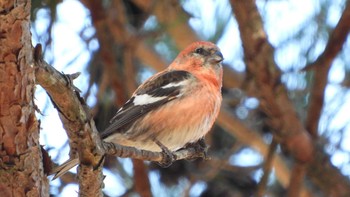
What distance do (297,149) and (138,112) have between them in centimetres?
141

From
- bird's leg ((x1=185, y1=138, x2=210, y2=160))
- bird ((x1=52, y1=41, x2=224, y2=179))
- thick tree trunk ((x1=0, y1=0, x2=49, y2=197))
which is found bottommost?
thick tree trunk ((x1=0, y1=0, x2=49, y2=197))

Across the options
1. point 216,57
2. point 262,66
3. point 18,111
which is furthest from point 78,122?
point 262,66

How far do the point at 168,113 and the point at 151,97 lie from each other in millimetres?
162

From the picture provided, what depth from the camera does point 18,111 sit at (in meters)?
2.53

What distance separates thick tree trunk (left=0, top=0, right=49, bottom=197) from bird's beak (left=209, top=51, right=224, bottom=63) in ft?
7.54

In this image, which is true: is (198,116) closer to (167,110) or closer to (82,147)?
(167,110)

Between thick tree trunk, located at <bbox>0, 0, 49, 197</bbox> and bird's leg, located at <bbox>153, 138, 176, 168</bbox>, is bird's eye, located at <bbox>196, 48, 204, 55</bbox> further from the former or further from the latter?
thick tree trunk, located at <bbox>0, 0, 49, 197</bbox>

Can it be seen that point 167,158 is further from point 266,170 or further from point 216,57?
point 266,170

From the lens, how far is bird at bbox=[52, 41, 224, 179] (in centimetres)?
439

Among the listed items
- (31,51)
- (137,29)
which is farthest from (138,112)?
(31,51)

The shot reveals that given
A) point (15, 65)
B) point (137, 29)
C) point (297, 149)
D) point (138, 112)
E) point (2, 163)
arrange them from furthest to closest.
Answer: point (137, 29) < point (297, 149) < point (138, 112) < point (2, 163) < point (15, 65)

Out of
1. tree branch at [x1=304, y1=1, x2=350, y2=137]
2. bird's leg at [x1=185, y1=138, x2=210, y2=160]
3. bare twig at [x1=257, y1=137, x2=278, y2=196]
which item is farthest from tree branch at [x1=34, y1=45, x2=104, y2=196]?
tree branch at [x1=304, y1=1, x2=350, y2=137]

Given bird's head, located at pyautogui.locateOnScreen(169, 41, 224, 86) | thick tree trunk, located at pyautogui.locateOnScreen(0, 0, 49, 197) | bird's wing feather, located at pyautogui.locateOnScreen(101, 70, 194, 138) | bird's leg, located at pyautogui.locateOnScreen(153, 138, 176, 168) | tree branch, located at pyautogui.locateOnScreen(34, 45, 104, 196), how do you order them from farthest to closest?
bird's head, located at pyautogui.locateOnScreen(169, 41, 224, 86) < bird's wing feather, located at pyautogui.locateOnScreen(101, 70, 194, 138) < bird's leg, located at pyautogui.locateOnScreen(153, 138, 176, 168) < tree branch, located at pyautogui.locateOnScreen(34, 45, 104, 196) < thick tree trunk, located at pyautogui.locateOnScreen(0, 0, 49, 197)

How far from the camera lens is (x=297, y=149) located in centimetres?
537
